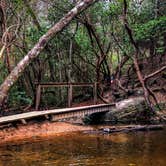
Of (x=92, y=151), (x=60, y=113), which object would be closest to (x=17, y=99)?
(x=60, y=113)

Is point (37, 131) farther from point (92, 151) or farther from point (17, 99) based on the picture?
point (17, 99)

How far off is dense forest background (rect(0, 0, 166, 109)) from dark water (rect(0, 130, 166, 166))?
5.89 meters

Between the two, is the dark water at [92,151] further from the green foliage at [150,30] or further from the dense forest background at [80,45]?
the green foliage at [150,30]

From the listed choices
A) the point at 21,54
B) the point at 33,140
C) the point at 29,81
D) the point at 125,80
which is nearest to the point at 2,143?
the point at 33,140

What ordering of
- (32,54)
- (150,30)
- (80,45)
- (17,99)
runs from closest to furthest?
1. (32,54)
2. (17,99)
3. (150,30)
4. (80,45)

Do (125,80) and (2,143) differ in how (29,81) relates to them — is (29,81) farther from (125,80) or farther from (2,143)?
(2,143)

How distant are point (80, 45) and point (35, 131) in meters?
8.15

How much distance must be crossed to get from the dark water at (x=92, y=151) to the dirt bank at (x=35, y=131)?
0.85 metres

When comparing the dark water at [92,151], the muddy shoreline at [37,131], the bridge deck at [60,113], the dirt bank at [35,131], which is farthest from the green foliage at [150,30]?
the dark water at [92,151]

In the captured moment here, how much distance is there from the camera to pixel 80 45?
20812mm

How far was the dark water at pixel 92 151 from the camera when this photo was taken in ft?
30.4

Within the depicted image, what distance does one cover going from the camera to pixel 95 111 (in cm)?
1662

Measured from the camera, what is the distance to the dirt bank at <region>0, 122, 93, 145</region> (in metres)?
12.7

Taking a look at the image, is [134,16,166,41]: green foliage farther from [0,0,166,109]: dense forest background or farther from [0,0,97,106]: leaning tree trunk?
[0,0,97,106]: leaning tree trunk
